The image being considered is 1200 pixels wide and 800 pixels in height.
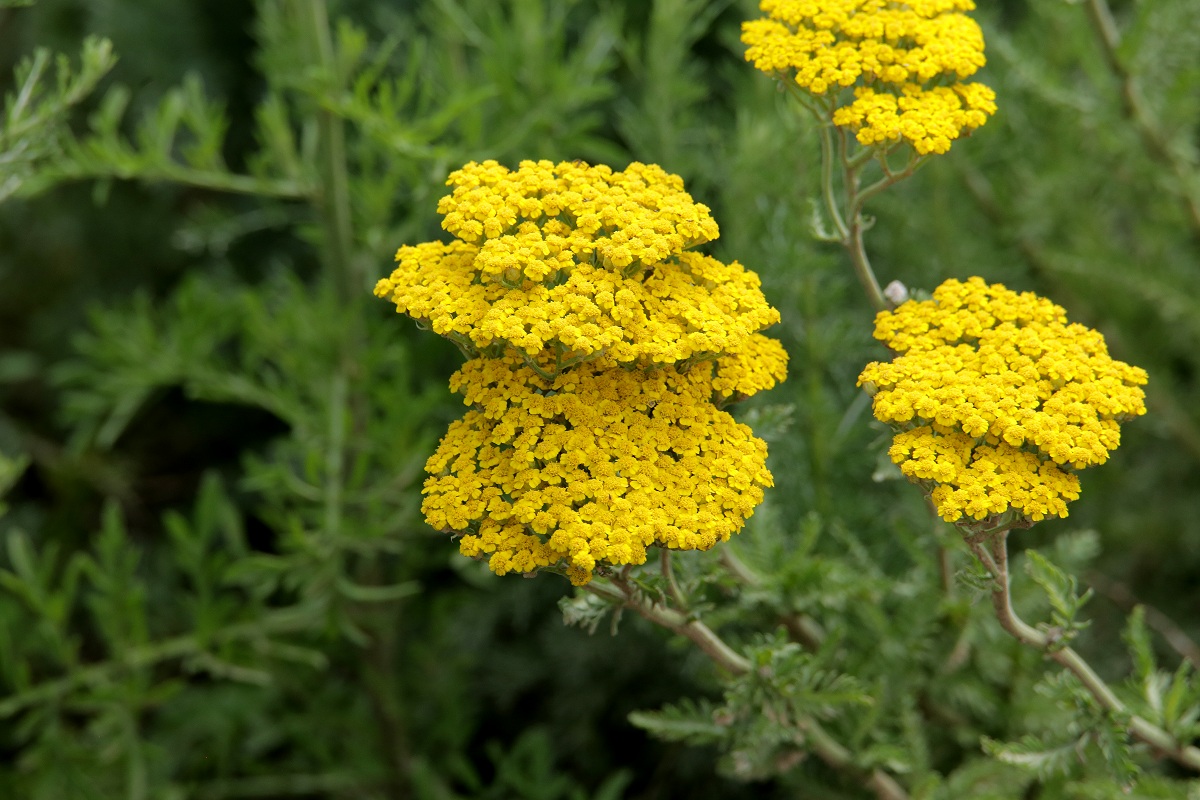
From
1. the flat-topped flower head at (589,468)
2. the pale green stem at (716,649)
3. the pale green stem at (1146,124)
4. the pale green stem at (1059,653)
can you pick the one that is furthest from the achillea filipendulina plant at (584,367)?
the pale green stem at (1146,124)

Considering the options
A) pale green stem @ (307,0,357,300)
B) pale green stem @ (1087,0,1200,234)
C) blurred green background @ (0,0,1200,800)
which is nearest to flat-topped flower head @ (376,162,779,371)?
blurred green background @ (0,0,1200,800)

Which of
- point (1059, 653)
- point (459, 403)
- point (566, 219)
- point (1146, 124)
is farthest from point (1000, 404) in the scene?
point (459, 403)

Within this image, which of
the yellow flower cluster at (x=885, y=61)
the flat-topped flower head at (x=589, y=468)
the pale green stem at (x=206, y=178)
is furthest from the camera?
the pale green stem at (x=206, y=178)

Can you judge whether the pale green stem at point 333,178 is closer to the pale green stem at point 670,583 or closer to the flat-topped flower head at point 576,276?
the flat-topped flower head at point 576,276

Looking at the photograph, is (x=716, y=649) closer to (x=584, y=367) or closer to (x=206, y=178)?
(x=584, y=367)

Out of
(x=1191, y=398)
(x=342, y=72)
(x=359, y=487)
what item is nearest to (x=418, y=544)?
(x=359, y=487)
